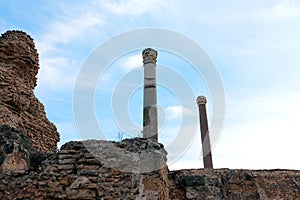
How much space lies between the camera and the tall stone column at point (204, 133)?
1669 centimetres

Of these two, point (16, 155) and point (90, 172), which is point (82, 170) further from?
point (16, 155)

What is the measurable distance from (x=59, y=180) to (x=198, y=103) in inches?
595

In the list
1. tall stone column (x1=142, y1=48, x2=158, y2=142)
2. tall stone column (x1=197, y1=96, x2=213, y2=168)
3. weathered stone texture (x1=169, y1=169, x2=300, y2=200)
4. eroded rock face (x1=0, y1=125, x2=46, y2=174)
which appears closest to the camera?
eroded rock face (x1=0, y1=125, x2=46, y2=174)

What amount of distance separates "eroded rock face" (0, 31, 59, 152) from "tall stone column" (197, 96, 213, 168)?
10.1 metres

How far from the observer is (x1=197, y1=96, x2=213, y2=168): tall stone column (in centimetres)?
1669

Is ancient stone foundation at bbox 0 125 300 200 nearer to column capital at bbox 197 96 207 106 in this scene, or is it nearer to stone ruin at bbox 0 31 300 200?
stone ruin at bbox 0 31 300 200

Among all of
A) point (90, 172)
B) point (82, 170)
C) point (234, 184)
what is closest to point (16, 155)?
point (82, 170)

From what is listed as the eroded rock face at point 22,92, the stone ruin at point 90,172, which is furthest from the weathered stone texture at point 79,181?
the eroded rock face at point 22,92

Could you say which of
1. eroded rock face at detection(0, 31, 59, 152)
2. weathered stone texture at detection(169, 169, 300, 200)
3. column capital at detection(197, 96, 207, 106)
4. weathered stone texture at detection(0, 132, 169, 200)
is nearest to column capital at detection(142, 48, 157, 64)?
eroded rock face at detection(0, 31, 59, 152)

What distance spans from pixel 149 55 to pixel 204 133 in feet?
29.7

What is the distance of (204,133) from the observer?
17.9 meters

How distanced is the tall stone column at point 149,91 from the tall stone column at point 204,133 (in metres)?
7.86

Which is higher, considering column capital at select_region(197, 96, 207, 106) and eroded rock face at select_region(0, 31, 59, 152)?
column capital at select_region(197, 96, 207, 106)

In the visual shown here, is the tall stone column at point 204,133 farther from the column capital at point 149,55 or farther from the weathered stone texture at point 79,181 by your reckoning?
the weathered stone texture at point 79,181
